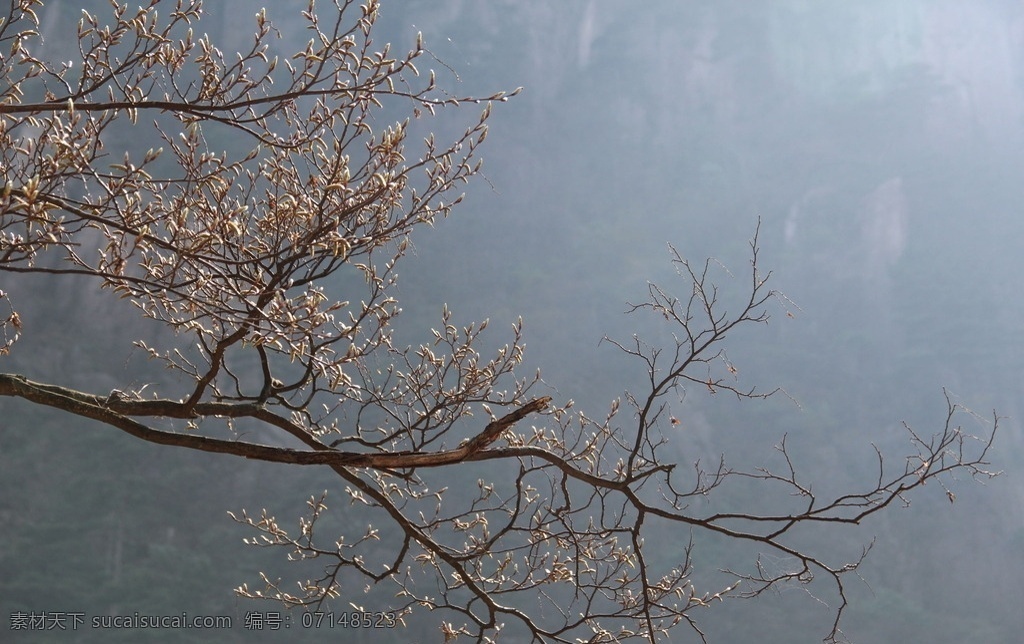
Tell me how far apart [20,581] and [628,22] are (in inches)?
295

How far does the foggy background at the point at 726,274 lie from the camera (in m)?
7.55

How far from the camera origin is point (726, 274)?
9.60m

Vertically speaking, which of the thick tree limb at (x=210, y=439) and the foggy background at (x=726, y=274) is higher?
the foggy background at (x=726, y=274)

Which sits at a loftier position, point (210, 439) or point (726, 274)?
point (726, 274)

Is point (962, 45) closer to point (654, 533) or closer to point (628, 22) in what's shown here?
point (628, 22)

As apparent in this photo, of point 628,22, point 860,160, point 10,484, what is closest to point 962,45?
point 860,160

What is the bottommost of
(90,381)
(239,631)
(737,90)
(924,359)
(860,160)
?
(239,631)

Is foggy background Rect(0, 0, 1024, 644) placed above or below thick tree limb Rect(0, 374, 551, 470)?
above

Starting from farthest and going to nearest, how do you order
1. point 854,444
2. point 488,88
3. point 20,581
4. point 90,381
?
point 488,88 → point 854,444 → point 90,381 → point 20,581

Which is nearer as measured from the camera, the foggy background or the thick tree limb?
the thick tree limb

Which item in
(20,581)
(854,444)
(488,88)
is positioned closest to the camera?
(20,581)

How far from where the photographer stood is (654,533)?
818cm

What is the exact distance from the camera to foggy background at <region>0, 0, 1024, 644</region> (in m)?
7.55

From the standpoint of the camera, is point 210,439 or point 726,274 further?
point 726,274
